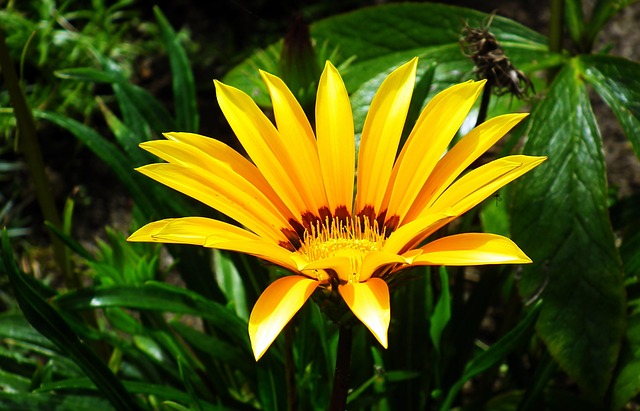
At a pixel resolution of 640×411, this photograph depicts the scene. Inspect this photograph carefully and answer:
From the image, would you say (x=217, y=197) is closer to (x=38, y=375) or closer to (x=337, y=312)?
(x=337, y=312)

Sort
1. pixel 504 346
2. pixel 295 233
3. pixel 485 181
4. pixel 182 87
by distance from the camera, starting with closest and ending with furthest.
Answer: pixel 485 181, pixel 295 233, pixel 504 346, pixel 182 87

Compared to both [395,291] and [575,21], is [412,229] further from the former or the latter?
[575,21]

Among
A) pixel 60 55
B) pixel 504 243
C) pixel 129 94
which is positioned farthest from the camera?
pixel 60 55

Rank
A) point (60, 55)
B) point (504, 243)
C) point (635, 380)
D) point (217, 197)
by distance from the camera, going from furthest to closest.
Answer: point (60, 55) → point (635, 380) → point (217, 197) → point (504, 243)

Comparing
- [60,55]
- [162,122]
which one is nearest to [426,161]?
[162,122]

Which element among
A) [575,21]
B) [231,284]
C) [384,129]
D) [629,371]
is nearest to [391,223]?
[384,129]

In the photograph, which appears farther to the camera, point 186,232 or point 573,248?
point 573,248

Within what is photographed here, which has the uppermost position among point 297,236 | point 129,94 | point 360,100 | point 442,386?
point 129,94

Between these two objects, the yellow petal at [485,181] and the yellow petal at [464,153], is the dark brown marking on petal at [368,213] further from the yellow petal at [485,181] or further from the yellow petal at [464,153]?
the yellow petal at [485,181]
